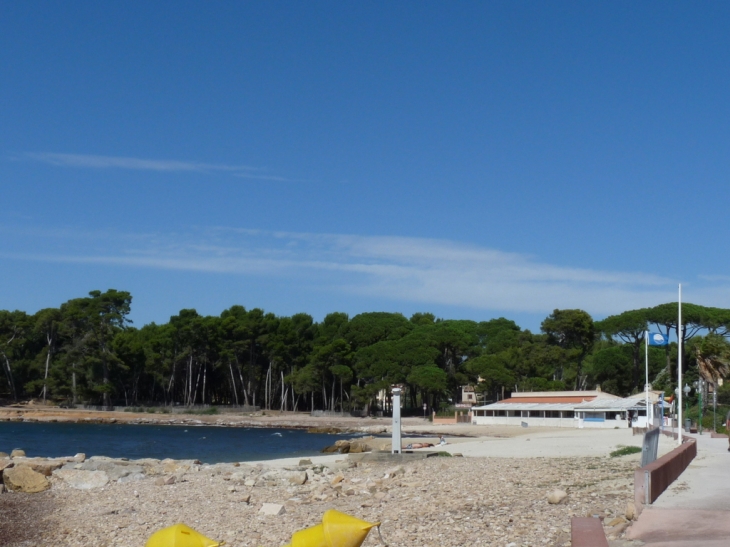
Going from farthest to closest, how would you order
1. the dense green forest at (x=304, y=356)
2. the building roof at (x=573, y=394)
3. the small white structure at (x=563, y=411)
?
1. the dense green forest at (x=304, y=356)
2. the building roof at (x=573, y=394)
3. the small white structure at (x=563, y=411)

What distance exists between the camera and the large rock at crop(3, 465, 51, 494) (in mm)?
19281

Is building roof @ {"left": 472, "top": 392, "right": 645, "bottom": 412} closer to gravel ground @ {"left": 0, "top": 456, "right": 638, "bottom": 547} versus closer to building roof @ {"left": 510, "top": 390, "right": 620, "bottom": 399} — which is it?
building roof @ {"left": 510, "top": 390, "right": 620, "bottom": 399}

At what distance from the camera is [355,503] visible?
1480 centimetres

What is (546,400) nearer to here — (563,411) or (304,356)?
(563,411)

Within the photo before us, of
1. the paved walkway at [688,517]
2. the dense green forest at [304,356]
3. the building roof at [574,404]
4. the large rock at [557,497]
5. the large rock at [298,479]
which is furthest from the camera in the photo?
the dense green forest at [304,356]

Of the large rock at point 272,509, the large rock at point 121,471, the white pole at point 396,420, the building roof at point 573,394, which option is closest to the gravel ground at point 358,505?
the large rock at point 272,509

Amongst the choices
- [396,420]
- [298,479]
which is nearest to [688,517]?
[298,479]

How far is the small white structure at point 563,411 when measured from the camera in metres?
57.0

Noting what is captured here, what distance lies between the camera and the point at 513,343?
299 ft

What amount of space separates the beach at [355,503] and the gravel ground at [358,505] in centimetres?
2

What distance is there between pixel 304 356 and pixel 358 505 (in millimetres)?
81576

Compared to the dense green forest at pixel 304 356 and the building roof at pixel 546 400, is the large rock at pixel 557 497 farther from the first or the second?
the dense green forest at pixel 304 356

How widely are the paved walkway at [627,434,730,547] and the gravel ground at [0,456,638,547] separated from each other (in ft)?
2.58

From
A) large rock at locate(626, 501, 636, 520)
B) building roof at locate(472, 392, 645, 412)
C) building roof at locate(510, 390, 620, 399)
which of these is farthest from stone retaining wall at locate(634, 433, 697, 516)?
building roof at locate(510, 390, 620, 399)
